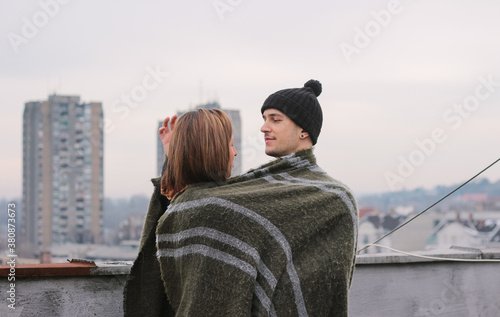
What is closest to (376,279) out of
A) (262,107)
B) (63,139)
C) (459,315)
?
(459,315)

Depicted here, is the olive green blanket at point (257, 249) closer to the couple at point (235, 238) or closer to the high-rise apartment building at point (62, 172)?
the couple at point (235, 238)

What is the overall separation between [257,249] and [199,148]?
11.4 inches

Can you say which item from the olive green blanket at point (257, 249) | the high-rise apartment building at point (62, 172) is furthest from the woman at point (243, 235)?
the high-rise apartment building at point (62, 172)

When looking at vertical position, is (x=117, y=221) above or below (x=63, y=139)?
below

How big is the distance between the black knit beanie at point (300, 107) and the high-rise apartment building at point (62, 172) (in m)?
43.6

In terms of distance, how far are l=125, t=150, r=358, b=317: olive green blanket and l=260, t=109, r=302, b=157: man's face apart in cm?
17

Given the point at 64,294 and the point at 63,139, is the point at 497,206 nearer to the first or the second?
the point at 63,139

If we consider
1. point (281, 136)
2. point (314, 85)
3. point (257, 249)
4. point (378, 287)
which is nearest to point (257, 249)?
point (257, 249)

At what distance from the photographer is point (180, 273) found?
1.60 m

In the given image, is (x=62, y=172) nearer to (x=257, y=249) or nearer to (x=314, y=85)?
(x=314, y=85)

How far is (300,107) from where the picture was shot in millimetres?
1836

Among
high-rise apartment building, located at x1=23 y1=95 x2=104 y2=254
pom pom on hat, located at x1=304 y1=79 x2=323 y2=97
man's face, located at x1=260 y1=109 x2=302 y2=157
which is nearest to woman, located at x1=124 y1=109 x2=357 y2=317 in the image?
man's face, located at x1=260 y1=109 x2=302 y2=157

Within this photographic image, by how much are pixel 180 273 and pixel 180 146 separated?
0.32m

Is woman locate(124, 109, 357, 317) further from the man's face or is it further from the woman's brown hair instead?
the man's face
